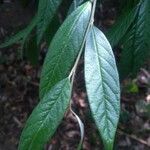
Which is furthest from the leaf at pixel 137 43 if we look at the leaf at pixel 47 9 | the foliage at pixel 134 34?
the leaf at pixel 47 9

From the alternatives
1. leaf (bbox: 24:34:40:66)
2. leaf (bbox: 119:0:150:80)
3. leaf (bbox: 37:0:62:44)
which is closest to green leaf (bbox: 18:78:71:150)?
leaf (bbox: 37:0:62:44)

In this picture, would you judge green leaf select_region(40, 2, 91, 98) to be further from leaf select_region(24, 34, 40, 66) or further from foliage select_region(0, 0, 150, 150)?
leaf select_region(24, 34, 40, 66)

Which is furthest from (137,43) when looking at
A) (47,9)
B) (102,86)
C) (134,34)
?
(102,86)

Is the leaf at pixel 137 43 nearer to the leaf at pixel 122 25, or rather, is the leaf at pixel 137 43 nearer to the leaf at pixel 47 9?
the leaf at pixel 122 25

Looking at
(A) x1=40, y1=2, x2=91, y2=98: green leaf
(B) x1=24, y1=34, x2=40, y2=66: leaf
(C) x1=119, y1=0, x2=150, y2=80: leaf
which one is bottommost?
(B) x1=24, y1=34, x2=40, y2=66: leaf

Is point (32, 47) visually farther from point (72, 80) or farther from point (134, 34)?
point (72, 80)

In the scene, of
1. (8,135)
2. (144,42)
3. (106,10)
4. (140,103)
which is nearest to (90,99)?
(144,42)
